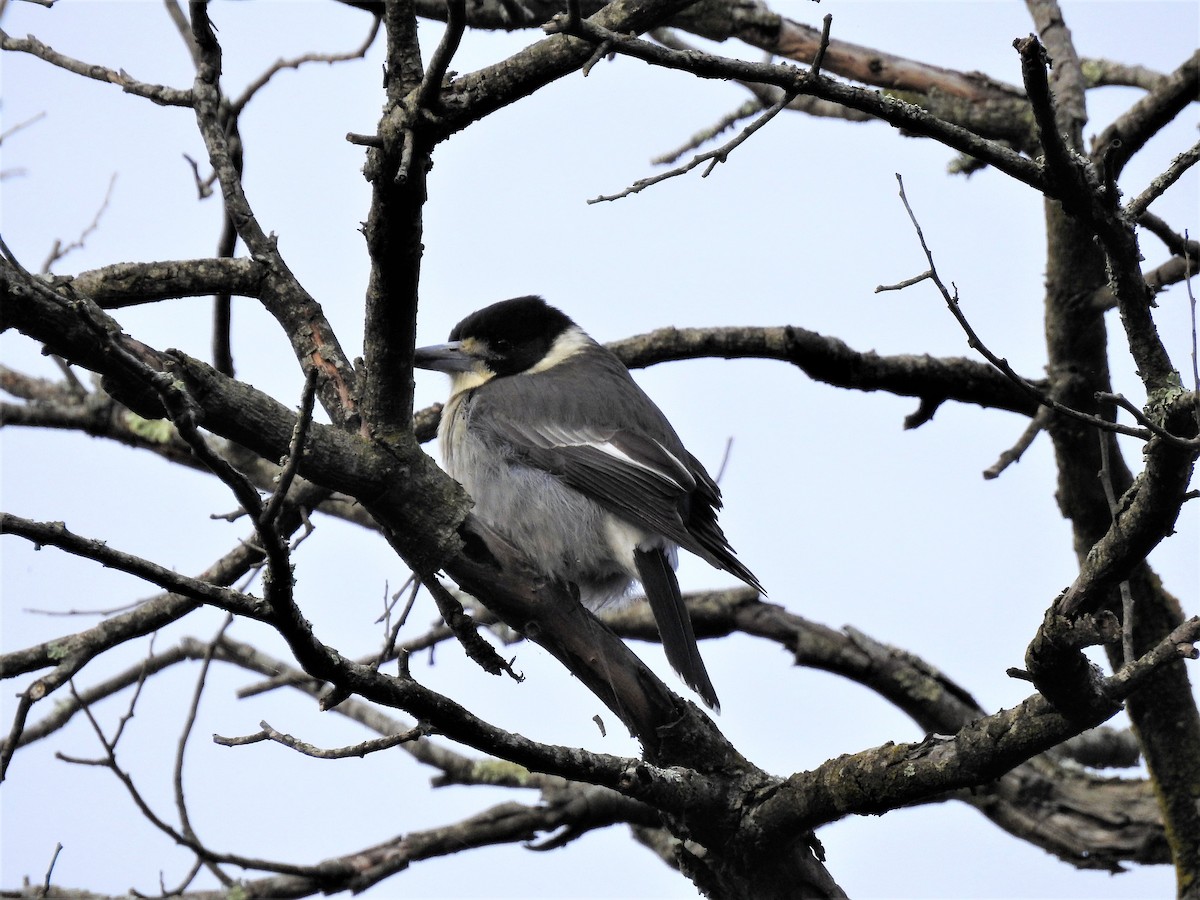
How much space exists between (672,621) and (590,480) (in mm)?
670

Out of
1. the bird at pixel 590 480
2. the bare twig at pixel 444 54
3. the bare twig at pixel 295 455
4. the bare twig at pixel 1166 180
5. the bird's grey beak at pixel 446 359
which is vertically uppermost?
the bird's grey beak at pixel 446 359

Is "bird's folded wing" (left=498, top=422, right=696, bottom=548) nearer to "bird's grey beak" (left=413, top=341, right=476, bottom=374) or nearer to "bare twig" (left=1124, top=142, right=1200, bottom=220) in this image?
"bird's grey beak" (left=413, top=341, right=476, bottom=374)

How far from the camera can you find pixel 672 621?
13.7ft

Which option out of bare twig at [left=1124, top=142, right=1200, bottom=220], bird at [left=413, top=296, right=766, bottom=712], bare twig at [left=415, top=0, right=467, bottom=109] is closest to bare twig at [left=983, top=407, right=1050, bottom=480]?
bird at [left=413, top=296, right=766, bottom=712]

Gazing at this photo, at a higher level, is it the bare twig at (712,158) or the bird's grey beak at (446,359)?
the bird's grey beak at (446,359)

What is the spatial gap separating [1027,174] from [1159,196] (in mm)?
268

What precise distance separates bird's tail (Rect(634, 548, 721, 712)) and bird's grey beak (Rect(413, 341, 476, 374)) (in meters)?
1.40

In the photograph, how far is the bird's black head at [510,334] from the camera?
18.2 feet

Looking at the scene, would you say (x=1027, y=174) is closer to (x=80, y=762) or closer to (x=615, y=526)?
(x=615, y=526)

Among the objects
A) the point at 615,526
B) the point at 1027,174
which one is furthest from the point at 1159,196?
the point at 615,526

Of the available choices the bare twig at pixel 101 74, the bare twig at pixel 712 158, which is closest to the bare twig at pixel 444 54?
the bare twig at pixel 712 158

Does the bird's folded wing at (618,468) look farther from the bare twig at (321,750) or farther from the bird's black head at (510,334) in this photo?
the bare twig at (321,750)

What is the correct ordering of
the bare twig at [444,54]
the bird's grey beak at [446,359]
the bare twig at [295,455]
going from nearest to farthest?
the bare twig at [295,455]
the bare twig at [444,54]
the bird's grey beak at [446,359]

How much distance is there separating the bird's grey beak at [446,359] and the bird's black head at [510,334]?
0.06 meters
